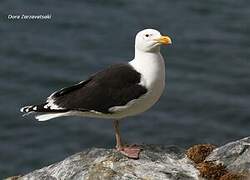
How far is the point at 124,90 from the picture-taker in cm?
1153

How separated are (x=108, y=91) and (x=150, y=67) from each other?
2.50ft

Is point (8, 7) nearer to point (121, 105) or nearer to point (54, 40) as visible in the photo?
point (54, 40)

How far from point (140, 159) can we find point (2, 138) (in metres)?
13.7

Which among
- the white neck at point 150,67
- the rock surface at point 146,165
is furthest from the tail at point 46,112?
the white neck at point 150,67

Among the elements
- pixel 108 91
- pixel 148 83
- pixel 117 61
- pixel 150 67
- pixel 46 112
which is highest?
pixel 150 67

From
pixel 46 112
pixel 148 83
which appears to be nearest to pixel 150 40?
pixel 148 83

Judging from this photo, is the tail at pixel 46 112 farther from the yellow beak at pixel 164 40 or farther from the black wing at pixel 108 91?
the yellow beak at pixel 164 40

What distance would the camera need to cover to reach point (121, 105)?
37.7 ft

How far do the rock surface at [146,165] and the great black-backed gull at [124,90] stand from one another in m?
0.36

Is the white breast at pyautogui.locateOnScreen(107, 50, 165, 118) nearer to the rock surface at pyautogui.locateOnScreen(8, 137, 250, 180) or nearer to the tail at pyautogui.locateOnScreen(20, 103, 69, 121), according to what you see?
the rock surface at pyautogui.locateOnScreen(8, 137, 250, 180)

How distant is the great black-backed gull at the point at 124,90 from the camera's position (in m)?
11.4

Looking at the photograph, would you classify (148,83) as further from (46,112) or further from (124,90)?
(46,112)

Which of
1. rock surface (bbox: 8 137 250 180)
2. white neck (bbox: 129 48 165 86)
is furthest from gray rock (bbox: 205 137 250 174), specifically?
white neck (bbox: 129 48 165 86)

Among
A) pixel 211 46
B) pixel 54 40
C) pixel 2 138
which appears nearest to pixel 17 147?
pixel 2 138
